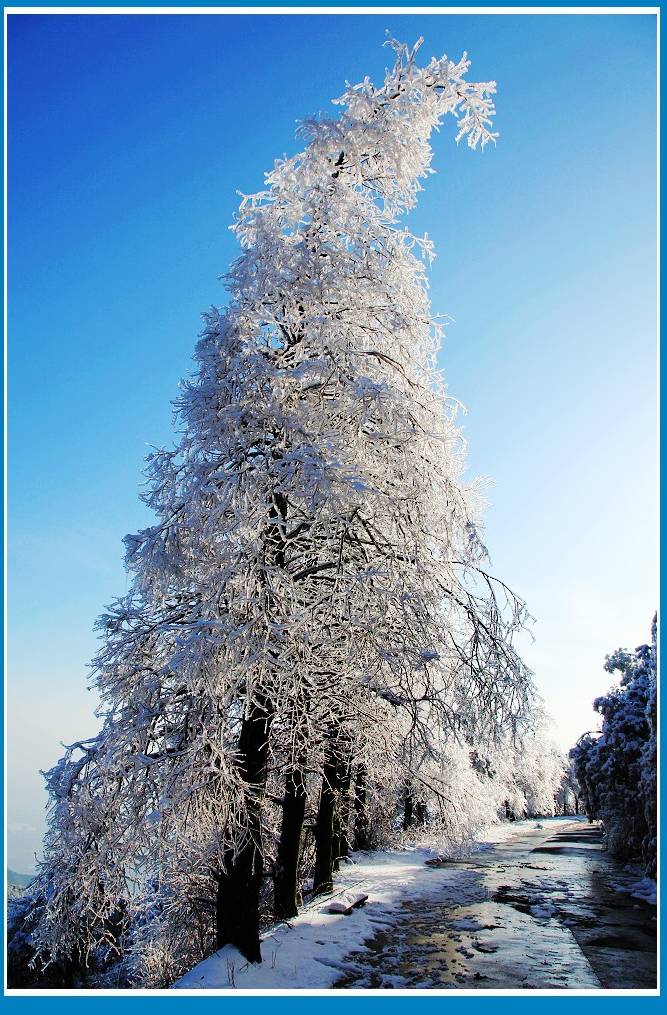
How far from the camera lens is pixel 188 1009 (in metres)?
5.54

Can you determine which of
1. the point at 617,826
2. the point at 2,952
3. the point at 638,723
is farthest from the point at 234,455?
the point at 617,826

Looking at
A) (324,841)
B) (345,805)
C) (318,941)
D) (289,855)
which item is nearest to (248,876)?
(318,941)

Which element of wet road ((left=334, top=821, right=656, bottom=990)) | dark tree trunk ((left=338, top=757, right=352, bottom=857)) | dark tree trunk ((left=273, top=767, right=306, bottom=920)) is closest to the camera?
wet road ((left=334, top=821, right=656, bottom=990))

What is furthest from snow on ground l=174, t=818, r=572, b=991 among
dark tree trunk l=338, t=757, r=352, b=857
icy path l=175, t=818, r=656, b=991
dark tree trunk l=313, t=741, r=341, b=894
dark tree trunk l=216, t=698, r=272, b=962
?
dark tree trunk l=338, t=757, r=352, b=857

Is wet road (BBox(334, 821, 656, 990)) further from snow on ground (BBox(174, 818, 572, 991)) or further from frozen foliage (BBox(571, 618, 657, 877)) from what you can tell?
frozen foliage (BBox(571, 618, 657, 877))

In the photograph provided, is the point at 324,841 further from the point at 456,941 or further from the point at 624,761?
the point at 624,761

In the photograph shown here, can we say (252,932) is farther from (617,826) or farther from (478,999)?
(617,826)

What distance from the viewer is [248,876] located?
689 centimetres

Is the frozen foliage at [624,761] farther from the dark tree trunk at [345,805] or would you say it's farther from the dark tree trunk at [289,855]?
the dark tree trunk at [289,855]

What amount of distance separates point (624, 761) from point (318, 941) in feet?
43.1

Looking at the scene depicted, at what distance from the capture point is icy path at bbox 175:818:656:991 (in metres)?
6.66

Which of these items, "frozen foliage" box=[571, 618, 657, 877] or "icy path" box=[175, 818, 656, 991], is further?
"frozen foliage" box=[571, 618, 657, 877]

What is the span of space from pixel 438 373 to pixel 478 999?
20.4ft

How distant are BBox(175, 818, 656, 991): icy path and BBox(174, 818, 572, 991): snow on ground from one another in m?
0.01
